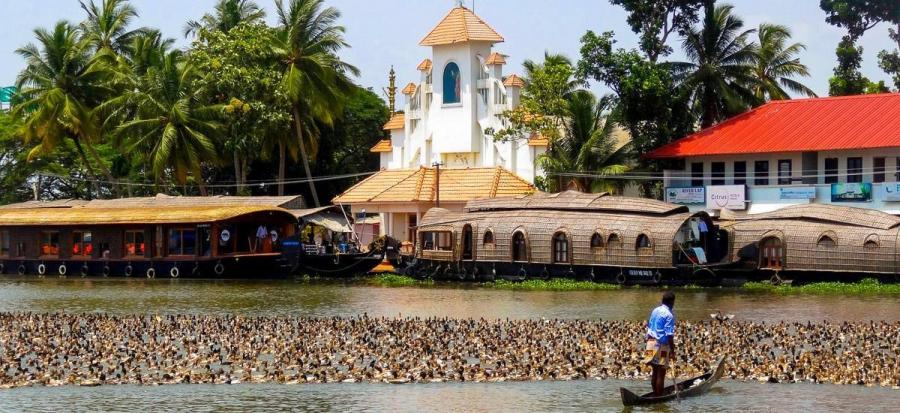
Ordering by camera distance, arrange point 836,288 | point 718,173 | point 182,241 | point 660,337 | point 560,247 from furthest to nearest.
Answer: point 182,241 → point 718,173 → point 560,247 → point 836,288 → point 660,337

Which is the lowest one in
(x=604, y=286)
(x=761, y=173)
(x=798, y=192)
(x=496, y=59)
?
(x=604, y=286)

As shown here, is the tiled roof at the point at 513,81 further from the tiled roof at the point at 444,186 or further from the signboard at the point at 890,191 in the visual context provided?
the signboard at the point at 890,191

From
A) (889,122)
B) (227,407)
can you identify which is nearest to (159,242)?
(889,122)

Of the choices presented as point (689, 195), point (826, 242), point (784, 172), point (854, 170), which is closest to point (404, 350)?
point (826, 242)

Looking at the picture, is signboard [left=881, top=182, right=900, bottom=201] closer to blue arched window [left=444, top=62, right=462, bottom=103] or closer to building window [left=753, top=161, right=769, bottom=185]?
building window [left=753, top=161, right=769, bottom=185]

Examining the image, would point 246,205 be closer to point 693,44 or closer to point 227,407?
point 693,44

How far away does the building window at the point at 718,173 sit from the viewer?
50562 mm

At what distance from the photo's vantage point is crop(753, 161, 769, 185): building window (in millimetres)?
49531

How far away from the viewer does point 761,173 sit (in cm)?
4969

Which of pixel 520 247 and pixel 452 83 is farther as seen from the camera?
pixel 452 83

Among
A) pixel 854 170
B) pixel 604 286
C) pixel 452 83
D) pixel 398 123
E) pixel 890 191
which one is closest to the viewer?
pixel 604 286

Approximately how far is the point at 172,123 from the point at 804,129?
2495cm

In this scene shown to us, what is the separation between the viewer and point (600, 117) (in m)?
53.3

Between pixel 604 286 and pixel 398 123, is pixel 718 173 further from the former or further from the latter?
pixel 398 123
